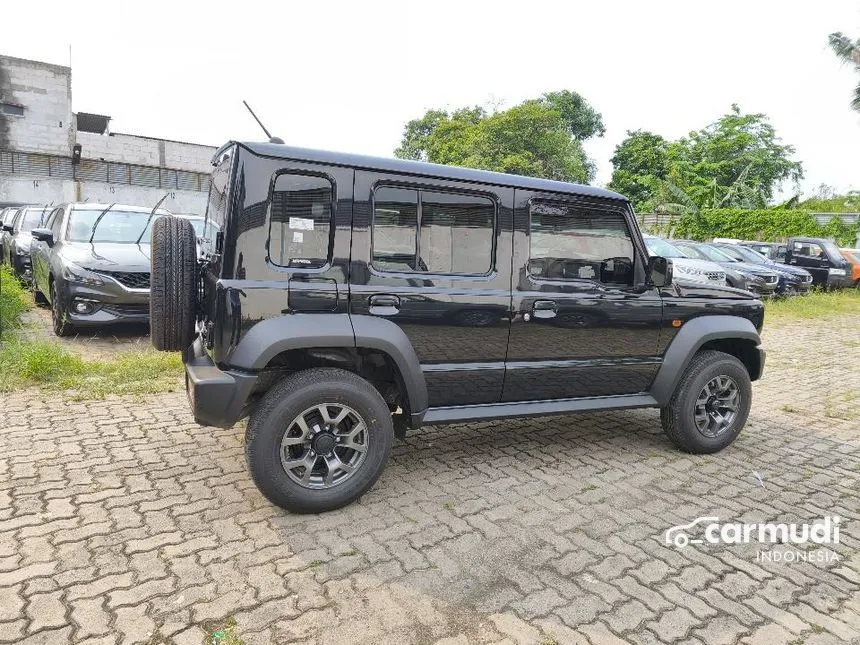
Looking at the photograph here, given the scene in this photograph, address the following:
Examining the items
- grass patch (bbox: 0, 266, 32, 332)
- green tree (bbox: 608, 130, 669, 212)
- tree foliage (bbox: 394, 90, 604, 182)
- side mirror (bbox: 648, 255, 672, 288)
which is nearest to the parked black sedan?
grass patch (bbox: 0, 266, 32, 332)

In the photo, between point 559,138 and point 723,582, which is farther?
point 559,138

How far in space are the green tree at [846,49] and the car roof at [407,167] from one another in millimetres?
30193

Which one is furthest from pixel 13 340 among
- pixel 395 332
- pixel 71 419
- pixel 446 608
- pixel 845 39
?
pixel 845 39

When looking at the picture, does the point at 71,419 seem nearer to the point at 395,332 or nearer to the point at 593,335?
the point at 395,332

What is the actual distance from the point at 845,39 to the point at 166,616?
3377 centimetres

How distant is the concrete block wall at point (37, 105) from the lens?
87.7 feet

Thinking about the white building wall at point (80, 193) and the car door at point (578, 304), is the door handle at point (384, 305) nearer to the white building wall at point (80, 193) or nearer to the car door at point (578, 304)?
the car door at point (578, 304)

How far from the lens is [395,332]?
335 centimetres

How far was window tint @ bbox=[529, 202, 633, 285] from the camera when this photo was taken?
12.5 feet

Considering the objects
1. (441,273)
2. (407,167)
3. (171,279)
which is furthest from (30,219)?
(441,273)

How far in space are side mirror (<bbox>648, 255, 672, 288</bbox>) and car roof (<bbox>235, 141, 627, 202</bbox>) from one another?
56 centimetres

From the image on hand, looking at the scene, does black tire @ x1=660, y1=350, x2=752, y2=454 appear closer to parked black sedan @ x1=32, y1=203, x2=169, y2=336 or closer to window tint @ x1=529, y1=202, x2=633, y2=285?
window tint @ x1=529, y1=202, x2=633, y2=285

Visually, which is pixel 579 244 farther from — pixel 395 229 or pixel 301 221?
pixel 301 221

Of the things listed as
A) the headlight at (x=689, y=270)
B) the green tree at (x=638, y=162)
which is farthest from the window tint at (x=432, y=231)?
the green tree at (x=638, y=162)
